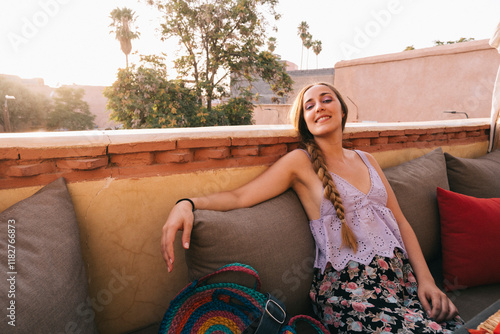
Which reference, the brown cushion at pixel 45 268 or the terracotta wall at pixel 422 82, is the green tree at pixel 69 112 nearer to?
Answer: the terracotta wall at pixel 422 82

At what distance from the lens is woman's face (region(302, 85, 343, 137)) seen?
177 cm

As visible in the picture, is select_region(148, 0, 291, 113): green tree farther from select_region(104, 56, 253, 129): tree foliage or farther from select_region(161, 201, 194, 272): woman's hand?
select_region(161, 201, 194, 272): woman's hand

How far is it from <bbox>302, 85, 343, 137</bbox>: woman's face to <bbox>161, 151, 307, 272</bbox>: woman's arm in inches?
8.4

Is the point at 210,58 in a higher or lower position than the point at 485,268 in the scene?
higher

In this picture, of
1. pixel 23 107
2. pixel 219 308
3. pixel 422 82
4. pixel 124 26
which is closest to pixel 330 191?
pixel 219 308

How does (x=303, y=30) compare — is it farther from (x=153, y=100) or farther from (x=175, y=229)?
(x=175, y=229)

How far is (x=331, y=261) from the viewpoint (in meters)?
1.50

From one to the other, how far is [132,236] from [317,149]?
3.71ft

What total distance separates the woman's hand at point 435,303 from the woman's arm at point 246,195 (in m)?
0.89

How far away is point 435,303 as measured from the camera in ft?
4.85

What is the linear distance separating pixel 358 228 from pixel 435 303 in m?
0.51

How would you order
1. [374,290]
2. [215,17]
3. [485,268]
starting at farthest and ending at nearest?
[215,17] → [485,268] → [374,290]

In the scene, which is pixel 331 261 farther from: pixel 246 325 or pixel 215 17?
pixel 215 17

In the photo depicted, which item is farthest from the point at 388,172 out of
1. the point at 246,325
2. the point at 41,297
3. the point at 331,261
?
the point at 41,297
